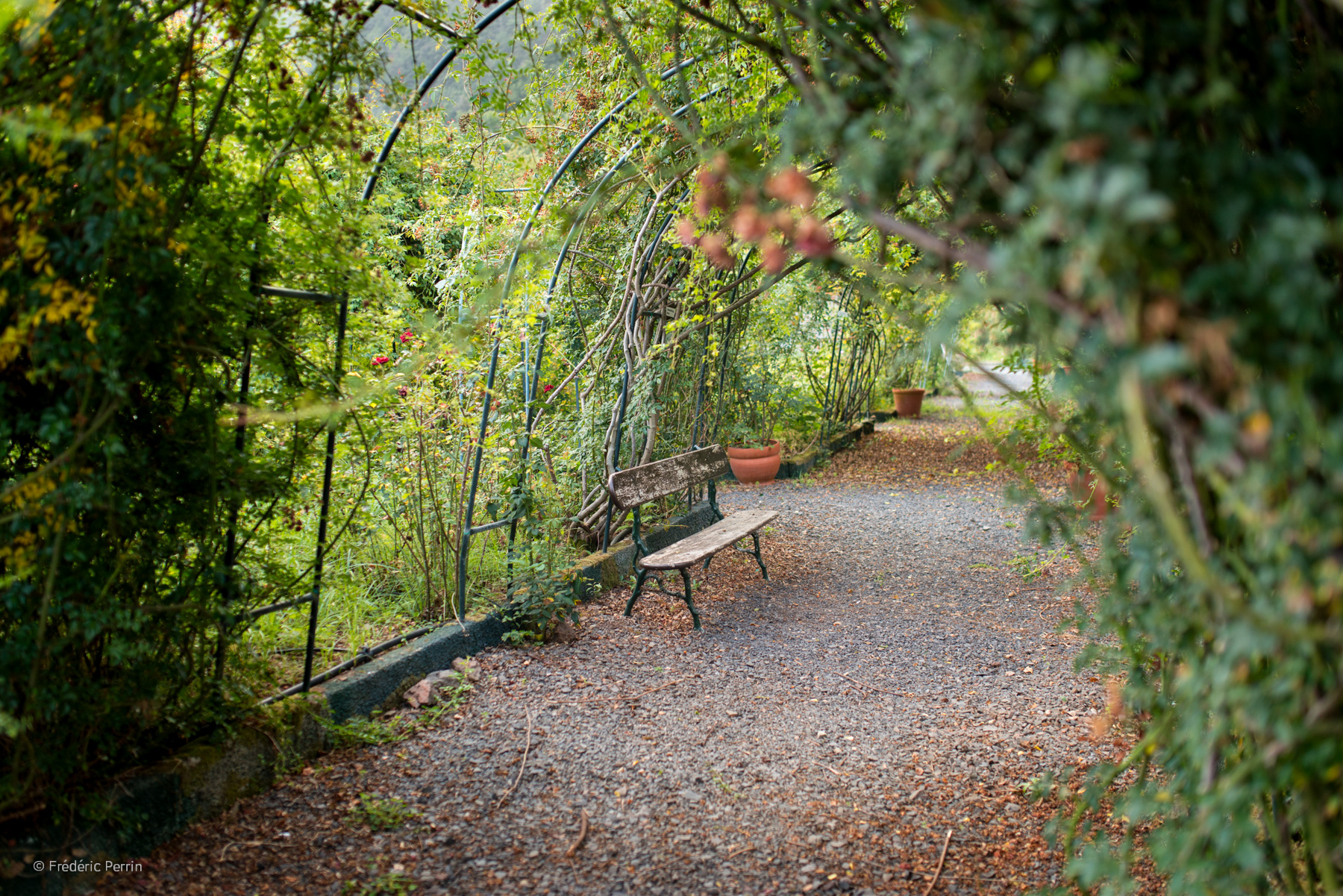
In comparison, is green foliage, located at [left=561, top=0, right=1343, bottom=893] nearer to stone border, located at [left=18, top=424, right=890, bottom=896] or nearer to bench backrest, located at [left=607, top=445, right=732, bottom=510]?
stone border, located at [left=18, top=424, right=890, bottom=896]

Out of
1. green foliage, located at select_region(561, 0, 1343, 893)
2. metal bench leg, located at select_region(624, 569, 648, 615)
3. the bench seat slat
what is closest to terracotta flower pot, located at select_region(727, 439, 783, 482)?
the bench seat slat

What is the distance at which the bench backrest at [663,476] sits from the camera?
466 cm

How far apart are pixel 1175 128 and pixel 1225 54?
5.0 inches

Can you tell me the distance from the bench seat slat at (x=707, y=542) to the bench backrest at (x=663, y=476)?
0.32m

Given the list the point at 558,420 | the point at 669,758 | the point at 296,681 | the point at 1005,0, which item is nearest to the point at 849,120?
the point at 1005,0

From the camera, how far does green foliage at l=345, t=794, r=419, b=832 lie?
2.59m

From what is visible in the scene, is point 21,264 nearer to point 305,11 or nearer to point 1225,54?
point 305,11

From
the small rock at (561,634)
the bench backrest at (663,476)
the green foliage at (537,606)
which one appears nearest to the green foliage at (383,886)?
the green foliage at (537,606)

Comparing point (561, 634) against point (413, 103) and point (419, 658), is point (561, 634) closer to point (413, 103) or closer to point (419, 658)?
point (419, 658)

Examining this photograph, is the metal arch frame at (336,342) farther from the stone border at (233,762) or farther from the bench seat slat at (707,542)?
the bench seat slat at (707,542)

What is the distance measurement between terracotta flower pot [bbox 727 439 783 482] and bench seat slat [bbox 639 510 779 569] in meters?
2.48

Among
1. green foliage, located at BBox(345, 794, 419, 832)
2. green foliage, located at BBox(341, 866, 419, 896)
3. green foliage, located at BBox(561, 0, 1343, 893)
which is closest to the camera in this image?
green foliage, located at BBox(561, 0, 1343, 893)

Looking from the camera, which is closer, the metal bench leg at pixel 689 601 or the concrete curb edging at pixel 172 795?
the concrete curb edging at pixel 172 795

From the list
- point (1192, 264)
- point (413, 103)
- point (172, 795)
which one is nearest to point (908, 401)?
point (413, 103)
